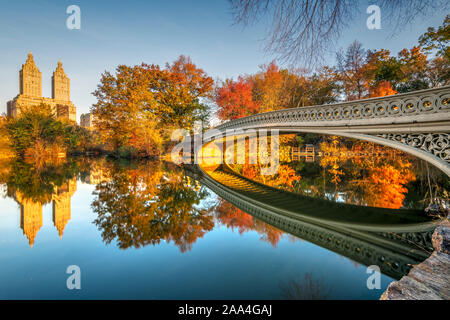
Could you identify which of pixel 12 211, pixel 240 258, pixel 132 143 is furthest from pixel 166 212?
pixel 132 143

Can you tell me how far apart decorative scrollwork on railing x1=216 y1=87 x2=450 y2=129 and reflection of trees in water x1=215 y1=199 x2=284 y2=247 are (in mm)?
4207

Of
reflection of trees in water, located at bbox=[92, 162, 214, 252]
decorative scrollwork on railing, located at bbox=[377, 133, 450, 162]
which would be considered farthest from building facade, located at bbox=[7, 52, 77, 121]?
decorative scrollwork on railing, located at bbox=[377, 133, 450, 162]

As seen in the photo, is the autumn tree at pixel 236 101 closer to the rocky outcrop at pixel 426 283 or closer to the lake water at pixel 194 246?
the lake water at pixel 194 246

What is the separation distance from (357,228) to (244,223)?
2.17 m

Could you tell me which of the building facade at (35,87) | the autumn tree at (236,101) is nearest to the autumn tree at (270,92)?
the autumn tree at (236,101)

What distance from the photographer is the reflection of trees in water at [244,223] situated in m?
3.29

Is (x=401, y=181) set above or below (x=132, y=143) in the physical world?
below

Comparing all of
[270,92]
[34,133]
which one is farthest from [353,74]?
[34,133]

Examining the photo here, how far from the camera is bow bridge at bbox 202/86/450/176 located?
12.1ft

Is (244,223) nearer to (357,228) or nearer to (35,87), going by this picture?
(357,228)

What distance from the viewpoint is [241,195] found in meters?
6.09

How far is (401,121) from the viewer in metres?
4.29
